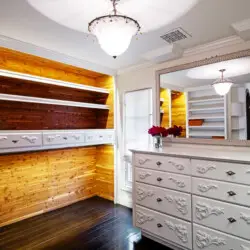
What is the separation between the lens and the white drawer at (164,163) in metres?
2.06

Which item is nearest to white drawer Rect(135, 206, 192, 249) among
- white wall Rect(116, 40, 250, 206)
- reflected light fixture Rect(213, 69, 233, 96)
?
white wall Rect(116, 40, 250, 206)

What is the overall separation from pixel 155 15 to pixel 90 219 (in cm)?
264

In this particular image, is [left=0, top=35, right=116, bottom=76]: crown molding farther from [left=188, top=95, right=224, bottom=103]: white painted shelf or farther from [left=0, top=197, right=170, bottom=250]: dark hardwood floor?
[left=0, top=197, right=170, bottom=250]: dark hardwood floor

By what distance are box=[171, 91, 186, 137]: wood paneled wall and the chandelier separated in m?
1.31

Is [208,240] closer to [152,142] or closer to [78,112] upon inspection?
[152,142]

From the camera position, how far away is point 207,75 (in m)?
2.47

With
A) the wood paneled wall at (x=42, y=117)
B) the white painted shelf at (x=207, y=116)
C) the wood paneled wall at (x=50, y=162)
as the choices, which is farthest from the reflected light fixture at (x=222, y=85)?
the wood paneled wall at (x=42, y=117)

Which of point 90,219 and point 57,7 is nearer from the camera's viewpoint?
point 57,7

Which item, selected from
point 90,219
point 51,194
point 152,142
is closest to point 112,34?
point 152,142

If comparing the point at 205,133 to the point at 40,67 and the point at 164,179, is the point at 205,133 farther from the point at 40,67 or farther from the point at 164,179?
the point at 40,67

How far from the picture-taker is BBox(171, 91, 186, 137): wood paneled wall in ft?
8.71

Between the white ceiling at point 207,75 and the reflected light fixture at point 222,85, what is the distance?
0.12ft

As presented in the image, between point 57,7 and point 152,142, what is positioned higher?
point 57,7

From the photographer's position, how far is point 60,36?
7.36 feet
